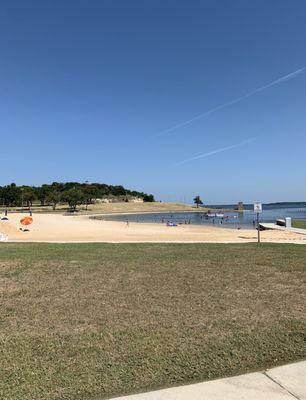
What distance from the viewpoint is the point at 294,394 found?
339 centimetres

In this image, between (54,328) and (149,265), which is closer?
(54,328)

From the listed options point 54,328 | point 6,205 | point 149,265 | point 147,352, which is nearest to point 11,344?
point 54,328

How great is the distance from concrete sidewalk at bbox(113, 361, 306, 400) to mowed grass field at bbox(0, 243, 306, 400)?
0.50ft

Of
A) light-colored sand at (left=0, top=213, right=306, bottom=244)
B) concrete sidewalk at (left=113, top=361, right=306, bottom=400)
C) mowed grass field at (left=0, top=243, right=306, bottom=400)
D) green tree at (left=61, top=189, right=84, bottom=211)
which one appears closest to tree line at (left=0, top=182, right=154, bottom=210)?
green tree at (left=61, top=189, right=84, bottom=211)

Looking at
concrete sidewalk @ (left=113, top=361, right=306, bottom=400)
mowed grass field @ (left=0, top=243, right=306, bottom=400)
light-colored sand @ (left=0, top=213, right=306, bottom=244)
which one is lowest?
light-colored sand @ (left=0, top=213, right=306, bottom=244)

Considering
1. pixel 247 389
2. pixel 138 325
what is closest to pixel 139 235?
pixel 138 325

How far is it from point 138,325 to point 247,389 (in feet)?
6.38

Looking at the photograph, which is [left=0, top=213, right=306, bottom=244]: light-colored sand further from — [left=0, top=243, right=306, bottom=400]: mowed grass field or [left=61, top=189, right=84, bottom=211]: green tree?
[left=61, top=189, right=84, bottom=211]: green tree

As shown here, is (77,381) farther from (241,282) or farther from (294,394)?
(241,282)

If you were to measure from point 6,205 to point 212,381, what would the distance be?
152 meters

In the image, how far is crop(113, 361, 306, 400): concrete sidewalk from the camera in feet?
11.0

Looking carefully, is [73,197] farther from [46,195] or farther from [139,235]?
[139,235]

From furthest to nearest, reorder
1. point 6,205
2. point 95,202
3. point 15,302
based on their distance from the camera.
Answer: point 95,202 < point 6,205 < point 15,302

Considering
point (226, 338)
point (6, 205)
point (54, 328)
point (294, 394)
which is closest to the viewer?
point (294, 394)
